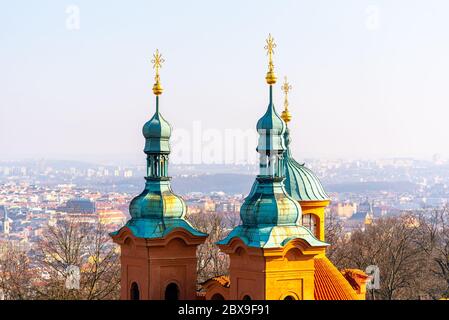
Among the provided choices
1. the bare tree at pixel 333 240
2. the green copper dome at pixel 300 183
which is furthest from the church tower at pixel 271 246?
the bare tree at pixel 333 240

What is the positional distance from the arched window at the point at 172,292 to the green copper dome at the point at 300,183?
574 cm

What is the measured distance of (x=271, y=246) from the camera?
34.8 m

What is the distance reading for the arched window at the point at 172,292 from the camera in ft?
129

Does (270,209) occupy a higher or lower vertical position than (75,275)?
higher

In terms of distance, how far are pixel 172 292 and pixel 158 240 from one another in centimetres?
218

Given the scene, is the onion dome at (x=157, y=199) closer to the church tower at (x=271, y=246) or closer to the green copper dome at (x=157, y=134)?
the green copper dome at (x=157, y=134)

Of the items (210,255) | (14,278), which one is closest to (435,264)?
(210,255)

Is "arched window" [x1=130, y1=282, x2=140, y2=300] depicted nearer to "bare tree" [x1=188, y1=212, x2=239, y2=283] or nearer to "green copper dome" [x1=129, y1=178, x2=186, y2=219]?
"green copper dome" [x1=129, y1=178, x2=186, y2=219]

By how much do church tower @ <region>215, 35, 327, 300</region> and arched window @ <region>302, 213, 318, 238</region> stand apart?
5.44 metres

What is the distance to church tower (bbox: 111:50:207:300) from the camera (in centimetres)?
3894

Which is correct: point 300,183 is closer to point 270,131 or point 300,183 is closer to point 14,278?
point 270,131

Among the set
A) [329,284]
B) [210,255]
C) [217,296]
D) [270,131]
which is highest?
[270,131]

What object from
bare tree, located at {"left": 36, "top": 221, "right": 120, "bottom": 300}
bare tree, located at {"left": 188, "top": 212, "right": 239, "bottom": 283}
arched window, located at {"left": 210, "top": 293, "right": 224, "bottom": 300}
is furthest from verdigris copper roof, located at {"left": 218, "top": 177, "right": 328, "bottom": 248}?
bare tree, located at {"left": 188, "top": 212, "right": 239, "bottom": 283}
